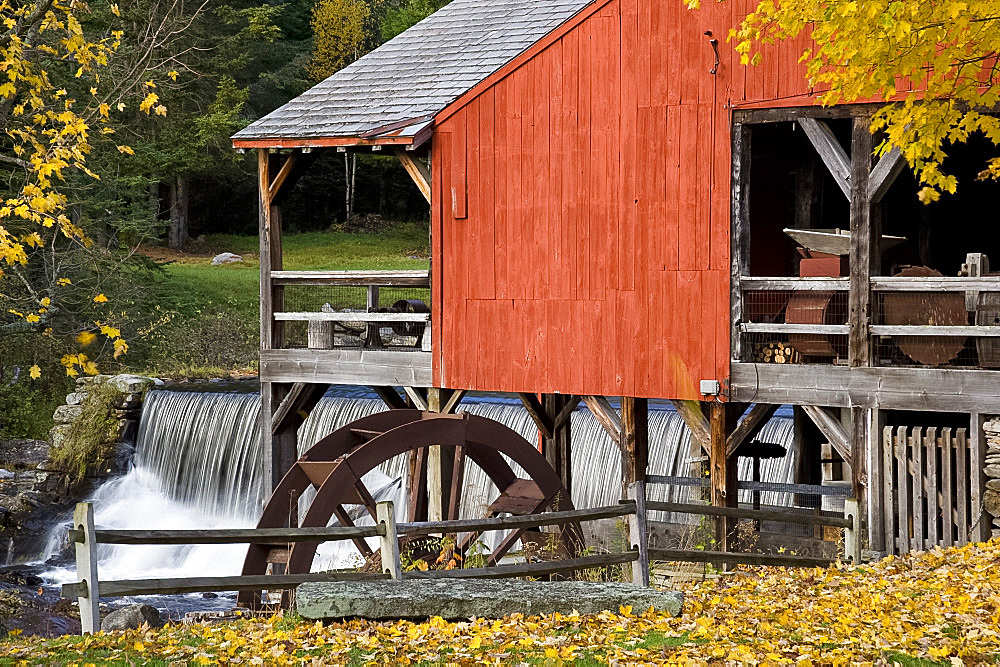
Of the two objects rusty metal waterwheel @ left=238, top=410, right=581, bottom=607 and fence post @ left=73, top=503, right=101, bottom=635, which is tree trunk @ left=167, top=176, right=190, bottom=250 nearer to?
rusty metal waterwheel @ left=238, top=410, right=581, bottom=607

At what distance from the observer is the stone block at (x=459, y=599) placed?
325 inches

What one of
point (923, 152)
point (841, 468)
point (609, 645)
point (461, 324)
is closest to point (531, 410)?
point (461, 324)

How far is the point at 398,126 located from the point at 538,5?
3445 millimetres

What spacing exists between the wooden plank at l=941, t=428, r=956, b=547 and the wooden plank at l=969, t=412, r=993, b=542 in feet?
0.67

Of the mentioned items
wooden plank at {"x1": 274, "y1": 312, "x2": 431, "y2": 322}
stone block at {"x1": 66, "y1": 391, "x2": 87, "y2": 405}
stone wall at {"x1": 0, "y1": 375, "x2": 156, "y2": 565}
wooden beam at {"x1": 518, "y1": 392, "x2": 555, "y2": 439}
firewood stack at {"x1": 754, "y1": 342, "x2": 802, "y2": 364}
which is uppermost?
wooden plank at {"x1": 274, "y1": 312, "x2": 431, "y2": 322}

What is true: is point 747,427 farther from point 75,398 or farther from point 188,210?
point 188,210

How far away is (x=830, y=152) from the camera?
38.6 ft

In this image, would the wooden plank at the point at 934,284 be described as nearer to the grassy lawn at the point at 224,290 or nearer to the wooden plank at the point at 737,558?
the wooden plank at the point at 737,558

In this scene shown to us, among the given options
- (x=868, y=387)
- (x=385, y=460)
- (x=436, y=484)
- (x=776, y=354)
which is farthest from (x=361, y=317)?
(x=868, y=387)

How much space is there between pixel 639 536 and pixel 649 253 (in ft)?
12.7

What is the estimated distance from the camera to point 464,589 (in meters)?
8.62

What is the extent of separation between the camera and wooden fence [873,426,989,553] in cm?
1130

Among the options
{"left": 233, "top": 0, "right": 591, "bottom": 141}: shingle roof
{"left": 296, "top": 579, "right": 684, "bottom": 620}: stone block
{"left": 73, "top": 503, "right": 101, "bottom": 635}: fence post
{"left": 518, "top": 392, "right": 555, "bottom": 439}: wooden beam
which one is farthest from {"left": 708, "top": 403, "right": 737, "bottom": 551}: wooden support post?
{"left": 73, "top": 503, "right": 101, "bottom": 635}: fence post

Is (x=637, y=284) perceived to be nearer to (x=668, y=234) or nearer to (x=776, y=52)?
(x=668, y=234)
